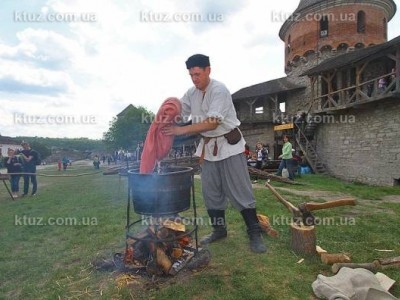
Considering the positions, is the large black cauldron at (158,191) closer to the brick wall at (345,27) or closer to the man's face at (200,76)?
the man's face at (200,76)

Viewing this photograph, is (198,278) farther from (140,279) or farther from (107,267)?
(107,267)

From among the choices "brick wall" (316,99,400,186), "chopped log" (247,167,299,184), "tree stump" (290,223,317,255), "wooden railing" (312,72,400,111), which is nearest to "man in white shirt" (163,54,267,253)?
"tree stump" (290,223,317,255)

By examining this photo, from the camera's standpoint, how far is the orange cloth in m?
2.92

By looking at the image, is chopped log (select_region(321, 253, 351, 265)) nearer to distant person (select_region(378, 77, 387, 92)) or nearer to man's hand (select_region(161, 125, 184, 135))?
man's hand (select_region(161, 125, 184, 135))

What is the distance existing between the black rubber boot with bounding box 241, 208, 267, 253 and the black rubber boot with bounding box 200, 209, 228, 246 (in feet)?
1.25

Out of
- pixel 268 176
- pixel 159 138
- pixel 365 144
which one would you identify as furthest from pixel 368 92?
pixel 159 138

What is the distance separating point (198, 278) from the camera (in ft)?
9.38

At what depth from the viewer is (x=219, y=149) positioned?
3367 mm

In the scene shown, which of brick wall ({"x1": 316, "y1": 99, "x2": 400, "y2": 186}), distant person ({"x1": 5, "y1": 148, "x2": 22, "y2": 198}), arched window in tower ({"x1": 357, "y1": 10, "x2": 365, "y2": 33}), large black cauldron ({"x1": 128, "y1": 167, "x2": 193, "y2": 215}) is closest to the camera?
large black cauldron ({"x1": 128, "y1": 167, "x2": 193, "y2": 215})

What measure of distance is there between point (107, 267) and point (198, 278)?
1.03 metres

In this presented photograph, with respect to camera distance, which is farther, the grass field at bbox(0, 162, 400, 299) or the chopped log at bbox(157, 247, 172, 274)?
the chopped log at bbox(157, 247, 172, 274)

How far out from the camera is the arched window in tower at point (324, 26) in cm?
2242

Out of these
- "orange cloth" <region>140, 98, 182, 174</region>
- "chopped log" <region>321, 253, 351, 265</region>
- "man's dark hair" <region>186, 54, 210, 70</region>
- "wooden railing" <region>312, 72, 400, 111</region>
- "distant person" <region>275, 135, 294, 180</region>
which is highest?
"wooden railing" <region>312, 72, 400, 111</region>

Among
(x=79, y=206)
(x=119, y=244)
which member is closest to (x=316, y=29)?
(x=79, y=206)
